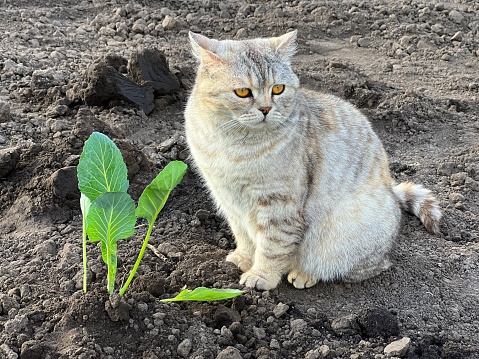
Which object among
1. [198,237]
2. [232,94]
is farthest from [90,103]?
[232,94]

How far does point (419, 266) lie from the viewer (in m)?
4.80

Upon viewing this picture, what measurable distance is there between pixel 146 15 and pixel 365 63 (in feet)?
8.42

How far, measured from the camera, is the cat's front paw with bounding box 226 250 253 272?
15.4 ft

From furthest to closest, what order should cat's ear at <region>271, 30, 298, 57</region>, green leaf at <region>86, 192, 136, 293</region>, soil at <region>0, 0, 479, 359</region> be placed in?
cat's ear at <region>271, 30, 298, 57</region> → soil at <region>0, 0, 479, 359</region> → green leaf at <region>86, 192, 136, 293</region>

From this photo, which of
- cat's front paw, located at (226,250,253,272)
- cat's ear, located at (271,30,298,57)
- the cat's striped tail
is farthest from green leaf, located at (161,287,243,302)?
the cat's striped tail

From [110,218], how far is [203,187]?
186 cm

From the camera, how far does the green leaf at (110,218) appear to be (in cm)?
357

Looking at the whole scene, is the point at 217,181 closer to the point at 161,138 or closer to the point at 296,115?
the point at 296,115

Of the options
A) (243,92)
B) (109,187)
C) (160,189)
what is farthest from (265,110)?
(109,187)

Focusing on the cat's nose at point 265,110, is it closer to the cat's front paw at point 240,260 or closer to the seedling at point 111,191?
the seedling at point 111,191

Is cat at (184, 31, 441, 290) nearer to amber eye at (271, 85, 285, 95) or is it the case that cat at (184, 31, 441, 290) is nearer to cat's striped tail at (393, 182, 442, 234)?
amber eye at (271, 85, 285, 95)

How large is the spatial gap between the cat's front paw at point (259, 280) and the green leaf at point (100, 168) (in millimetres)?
1111

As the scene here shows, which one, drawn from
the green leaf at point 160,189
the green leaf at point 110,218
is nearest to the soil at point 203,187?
the green leaf at point 110,218

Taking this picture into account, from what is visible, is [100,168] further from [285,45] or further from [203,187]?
[203,187]
